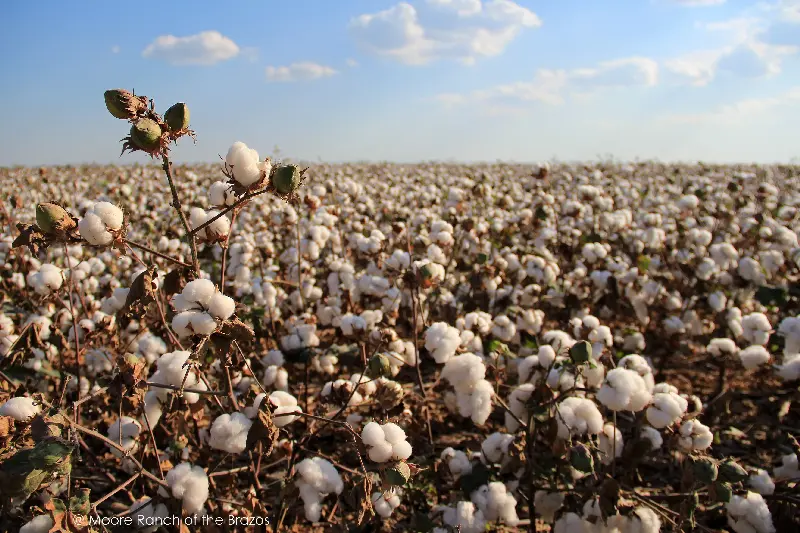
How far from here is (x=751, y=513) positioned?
7.08 feet

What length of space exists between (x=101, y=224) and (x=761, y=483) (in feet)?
8.96

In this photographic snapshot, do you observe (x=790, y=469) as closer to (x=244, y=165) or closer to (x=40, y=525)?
(x=244, y=165)

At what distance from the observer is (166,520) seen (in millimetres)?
1745

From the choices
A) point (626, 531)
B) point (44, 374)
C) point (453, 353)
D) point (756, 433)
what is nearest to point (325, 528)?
point (453, 353)

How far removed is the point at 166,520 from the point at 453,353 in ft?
3.96

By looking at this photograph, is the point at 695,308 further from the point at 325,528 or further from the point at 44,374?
the point at 44,374

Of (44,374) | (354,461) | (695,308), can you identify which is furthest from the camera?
(695,308)

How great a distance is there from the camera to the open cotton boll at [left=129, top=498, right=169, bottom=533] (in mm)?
1741

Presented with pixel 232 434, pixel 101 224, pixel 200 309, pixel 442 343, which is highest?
pixel 101 224

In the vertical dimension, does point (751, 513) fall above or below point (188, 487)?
below

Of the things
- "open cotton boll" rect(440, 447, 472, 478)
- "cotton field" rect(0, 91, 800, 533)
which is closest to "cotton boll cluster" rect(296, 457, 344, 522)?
"cotton field" rect(0, 91, 800, 533)

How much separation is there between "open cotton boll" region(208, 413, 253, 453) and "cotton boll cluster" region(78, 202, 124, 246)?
68cm

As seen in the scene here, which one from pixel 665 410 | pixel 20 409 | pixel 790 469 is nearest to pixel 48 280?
pixel 20 409

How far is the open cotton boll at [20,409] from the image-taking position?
1.39 m
